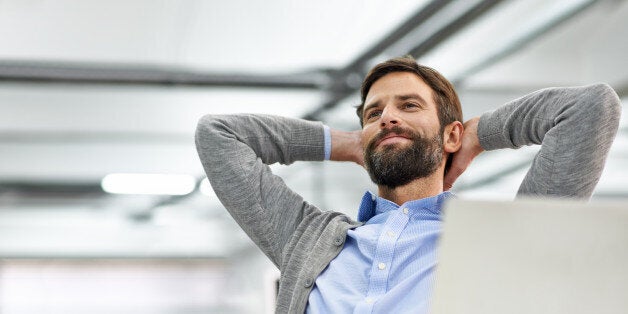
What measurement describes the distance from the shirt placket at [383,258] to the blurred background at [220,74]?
1428 mm

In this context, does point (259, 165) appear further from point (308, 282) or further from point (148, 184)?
point (148, 184)

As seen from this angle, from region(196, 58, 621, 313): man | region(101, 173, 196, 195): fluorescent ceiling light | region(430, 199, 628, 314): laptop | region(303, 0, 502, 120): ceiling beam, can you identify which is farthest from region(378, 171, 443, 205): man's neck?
region(101, 173, 196, 195): fluorescent ceiling light

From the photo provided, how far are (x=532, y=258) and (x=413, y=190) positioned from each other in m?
1.01

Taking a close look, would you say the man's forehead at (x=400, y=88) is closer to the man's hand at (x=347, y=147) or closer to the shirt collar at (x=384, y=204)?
the man's hand at (x=347, y=147)

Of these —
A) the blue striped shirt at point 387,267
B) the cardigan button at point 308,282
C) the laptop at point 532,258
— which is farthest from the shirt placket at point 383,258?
the laptop at point 532,258

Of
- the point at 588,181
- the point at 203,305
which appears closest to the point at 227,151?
the point at 588,181

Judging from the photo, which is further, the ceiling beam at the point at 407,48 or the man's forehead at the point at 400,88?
the ceiling beam at the point at 407,48

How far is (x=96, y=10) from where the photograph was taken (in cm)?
362

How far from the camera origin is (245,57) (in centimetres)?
411

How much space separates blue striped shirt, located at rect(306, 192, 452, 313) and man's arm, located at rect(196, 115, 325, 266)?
159mm

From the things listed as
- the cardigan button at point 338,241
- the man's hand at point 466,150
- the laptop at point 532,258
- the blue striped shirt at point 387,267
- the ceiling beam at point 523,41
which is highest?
the ceiling beam at point 523,41

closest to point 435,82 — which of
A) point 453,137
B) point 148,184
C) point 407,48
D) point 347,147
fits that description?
point 453,137

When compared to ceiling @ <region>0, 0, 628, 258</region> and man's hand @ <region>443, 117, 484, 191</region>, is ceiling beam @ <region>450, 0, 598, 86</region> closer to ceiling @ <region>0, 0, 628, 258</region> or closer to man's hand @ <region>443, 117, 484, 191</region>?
ceiling @ <region>0, 0, 628, 258</region>

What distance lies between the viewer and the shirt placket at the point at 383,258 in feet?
4.95
